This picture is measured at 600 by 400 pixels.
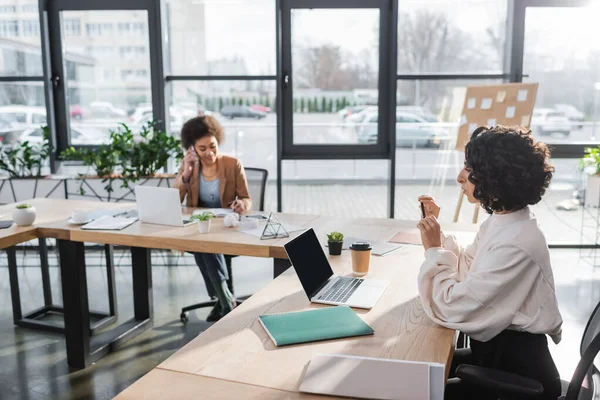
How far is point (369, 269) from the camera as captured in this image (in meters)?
2.16

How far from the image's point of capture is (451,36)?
16.4ft

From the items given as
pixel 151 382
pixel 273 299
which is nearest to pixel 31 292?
pixel 273 299

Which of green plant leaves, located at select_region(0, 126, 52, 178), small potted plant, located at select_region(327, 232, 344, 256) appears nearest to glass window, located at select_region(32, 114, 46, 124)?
green plant leaves, located at select_region(0, 126, 52, 178)

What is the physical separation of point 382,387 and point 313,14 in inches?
168

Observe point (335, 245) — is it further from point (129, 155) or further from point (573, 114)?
point (573, 114)

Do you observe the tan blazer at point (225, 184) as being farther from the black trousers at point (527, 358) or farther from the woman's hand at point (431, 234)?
the black trousers at point (527, 358)

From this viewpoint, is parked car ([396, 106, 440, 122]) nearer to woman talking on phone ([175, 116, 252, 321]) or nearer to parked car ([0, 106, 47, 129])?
woman talking on phone ([175, 116, 252, 321])

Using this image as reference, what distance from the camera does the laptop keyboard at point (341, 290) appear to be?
1.80m

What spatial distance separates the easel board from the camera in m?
4.35

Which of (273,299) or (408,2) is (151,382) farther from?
(408,2)

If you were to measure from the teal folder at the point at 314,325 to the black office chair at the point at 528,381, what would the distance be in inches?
11.7

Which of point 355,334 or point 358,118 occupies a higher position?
point 358,118

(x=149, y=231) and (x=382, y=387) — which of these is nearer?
(x=382, y=387)

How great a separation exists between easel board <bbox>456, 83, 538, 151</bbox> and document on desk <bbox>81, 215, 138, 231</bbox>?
2763 mm
